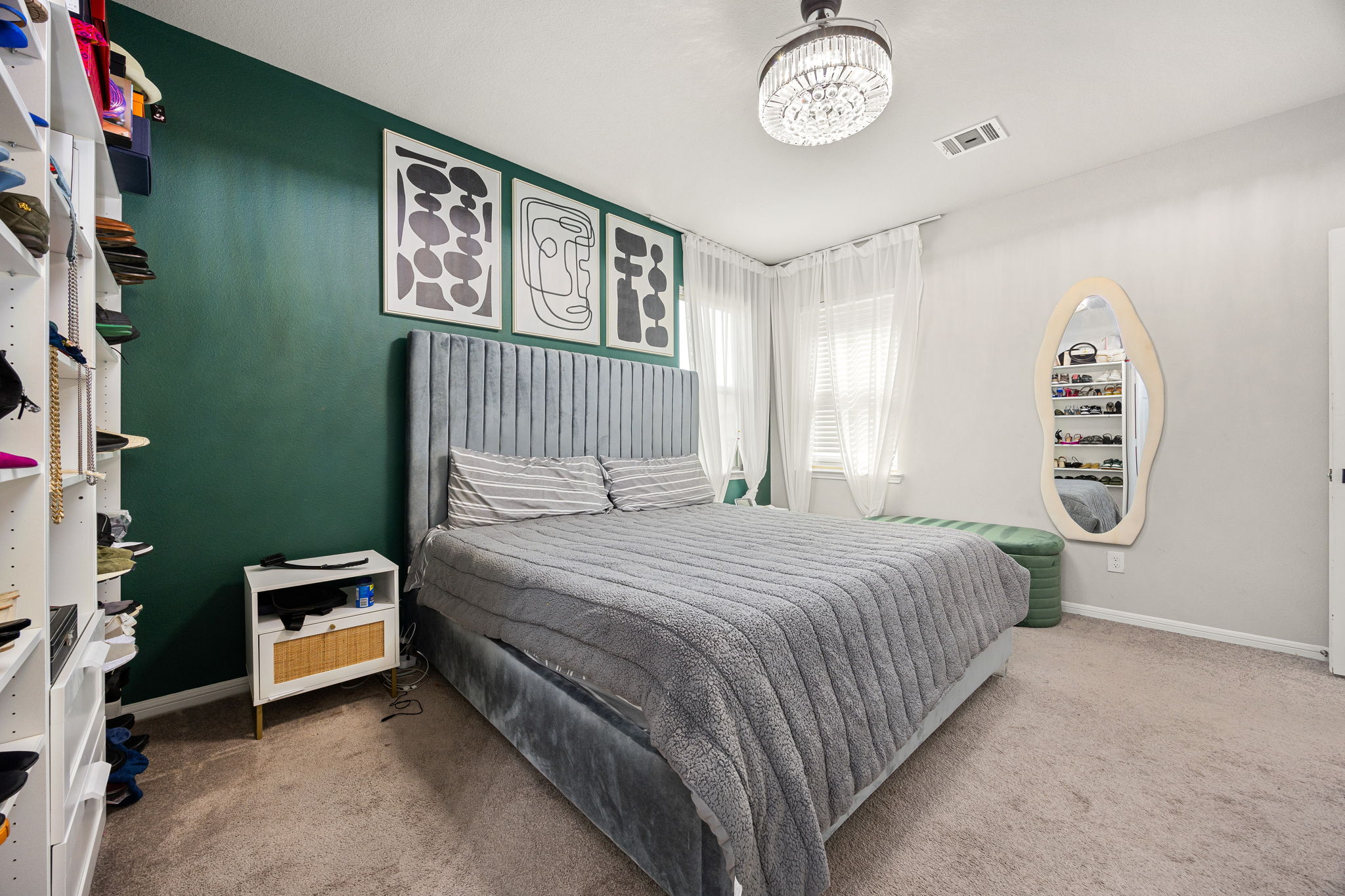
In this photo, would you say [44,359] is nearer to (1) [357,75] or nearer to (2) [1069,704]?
(1) [357,75]

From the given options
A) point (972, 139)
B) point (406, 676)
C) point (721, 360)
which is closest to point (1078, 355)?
point (972, 139)

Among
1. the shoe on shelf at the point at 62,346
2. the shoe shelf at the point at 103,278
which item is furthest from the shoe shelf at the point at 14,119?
the shoe shelf at the point at 103,278

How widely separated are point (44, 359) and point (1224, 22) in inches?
144

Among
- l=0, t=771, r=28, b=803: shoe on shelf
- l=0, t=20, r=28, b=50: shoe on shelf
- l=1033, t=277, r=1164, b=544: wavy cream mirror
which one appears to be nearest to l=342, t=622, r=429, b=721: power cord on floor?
l=0, t=771, r=28, b=803: shoe on shelf

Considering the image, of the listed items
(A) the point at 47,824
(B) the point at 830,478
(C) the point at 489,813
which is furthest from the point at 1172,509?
(A) the point at 47,824

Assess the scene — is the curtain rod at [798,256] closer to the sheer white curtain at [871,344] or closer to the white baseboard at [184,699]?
the sheer white curtain at [871,344]

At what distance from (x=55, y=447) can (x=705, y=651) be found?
4.63 ft

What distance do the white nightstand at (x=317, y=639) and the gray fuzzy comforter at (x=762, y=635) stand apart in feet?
0.67

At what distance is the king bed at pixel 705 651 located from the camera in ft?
3.57

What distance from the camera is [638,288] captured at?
3729 millimetres

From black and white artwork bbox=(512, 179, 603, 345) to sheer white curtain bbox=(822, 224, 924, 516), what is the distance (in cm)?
194

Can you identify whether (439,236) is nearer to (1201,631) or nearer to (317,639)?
Answer: (317,639)

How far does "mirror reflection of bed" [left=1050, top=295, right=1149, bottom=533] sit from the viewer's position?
307 centimetres

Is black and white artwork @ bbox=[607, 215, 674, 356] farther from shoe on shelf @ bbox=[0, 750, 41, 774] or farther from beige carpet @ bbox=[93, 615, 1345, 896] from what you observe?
shoe on shelf @ bbox=[0, 750, 41, 774]
